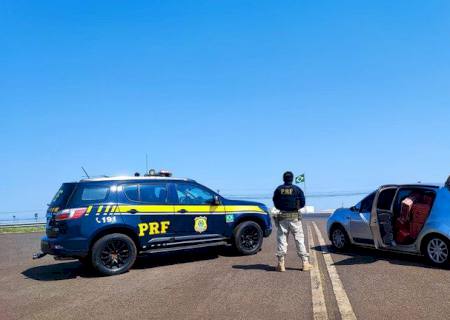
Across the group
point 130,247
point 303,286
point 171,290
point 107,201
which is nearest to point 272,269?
point 303,286

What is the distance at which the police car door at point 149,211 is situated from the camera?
916cm

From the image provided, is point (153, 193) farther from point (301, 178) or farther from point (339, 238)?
point (301, 178)

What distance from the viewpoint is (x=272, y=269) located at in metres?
8.57

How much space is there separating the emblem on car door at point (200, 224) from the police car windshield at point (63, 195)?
2754 millimetres

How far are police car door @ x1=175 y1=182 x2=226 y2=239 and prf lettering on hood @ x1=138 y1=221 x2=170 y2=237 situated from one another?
0.33 m

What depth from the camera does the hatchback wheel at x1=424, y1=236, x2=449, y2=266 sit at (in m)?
8.07

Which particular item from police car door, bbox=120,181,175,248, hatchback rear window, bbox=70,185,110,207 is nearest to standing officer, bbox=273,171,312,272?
police car door, bbox=120,181,175,248

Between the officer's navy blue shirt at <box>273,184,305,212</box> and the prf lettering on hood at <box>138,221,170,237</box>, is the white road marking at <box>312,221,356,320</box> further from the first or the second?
the prf lettering on hood at <box>138,221,170,237</box>

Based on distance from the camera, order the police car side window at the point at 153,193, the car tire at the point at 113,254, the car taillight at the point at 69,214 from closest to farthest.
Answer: the car taillight at the point at 69,214
the car tire at the point at 113,254
the police car side window at the point at 153,193

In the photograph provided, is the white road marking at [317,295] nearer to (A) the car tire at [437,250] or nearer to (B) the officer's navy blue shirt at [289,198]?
(B) the officer's navy blue shirt at [289,198]

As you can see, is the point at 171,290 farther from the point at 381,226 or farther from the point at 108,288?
the point at 381,226

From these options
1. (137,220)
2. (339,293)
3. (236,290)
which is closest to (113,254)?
(137,220)

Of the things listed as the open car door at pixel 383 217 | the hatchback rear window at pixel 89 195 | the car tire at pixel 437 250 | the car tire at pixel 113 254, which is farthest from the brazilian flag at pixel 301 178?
the hatchback rear window at pixel 89 195

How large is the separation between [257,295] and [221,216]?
13.0ft
